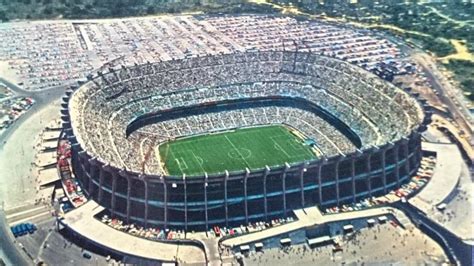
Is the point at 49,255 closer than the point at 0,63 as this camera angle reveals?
Yes

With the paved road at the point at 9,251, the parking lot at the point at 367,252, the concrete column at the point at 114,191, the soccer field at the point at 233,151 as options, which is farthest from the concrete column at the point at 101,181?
the parking lot at the point at 367,252

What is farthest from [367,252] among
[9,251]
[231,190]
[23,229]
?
[23,229]

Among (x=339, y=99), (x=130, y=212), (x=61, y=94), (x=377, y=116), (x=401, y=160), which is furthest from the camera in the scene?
(x=61, y=94)

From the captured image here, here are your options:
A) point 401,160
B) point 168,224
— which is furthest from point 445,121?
point 168,224

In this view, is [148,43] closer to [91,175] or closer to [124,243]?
[91,175]

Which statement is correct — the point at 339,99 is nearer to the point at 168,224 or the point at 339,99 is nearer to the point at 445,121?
the point at 445,121

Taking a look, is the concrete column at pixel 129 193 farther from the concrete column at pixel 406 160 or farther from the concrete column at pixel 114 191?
the concrete column at pixel 406 160
